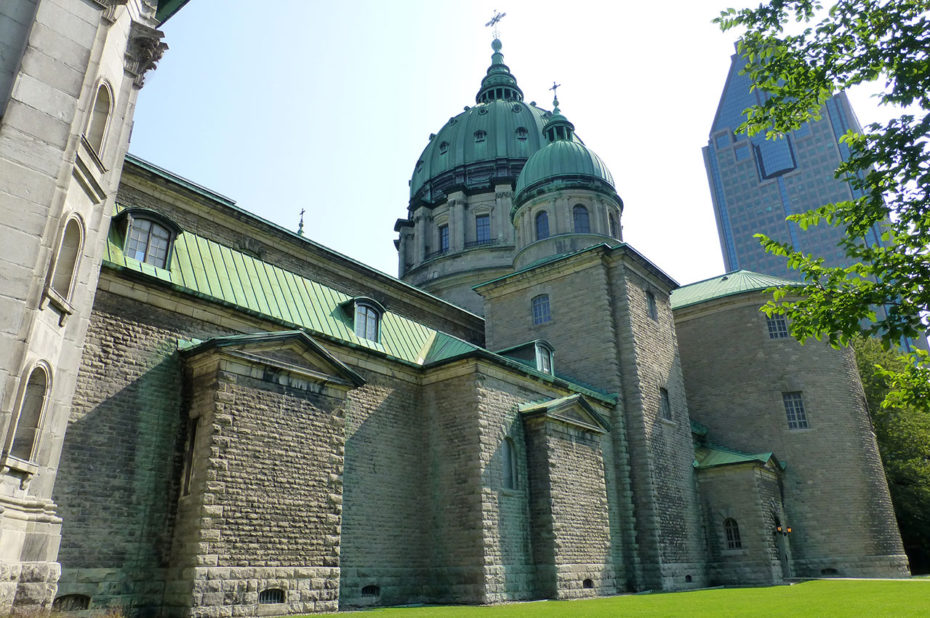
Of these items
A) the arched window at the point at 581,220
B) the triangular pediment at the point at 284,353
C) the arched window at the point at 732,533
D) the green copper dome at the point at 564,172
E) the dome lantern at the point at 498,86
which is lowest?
the arched window at the point at 732,533

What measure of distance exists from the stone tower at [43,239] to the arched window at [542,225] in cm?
2287

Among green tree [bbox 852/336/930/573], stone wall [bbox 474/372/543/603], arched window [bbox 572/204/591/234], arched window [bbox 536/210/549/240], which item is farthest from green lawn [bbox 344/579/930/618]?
arched window [bbox 536/210/549/240]

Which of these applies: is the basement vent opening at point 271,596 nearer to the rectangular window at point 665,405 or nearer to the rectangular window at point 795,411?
the rectangular window at point 665,405

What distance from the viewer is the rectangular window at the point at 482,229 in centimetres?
4350

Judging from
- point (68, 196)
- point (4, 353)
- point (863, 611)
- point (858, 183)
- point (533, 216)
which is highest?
point (533, 216)

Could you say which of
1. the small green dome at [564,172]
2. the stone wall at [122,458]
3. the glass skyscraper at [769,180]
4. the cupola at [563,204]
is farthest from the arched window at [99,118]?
the glass skyscraper at [769,180]

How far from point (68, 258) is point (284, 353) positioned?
5.24 metres

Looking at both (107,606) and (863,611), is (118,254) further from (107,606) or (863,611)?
(863,611)

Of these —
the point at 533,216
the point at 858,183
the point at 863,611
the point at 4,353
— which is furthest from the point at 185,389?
the point at 533,216

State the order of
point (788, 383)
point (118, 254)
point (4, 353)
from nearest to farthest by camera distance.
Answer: point (4, 353) → point (118, 254) → point (788, 383)

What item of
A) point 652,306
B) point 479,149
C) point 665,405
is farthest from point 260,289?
point 479,149

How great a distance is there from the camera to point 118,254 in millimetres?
15461

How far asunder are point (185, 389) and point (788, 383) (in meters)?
25.6

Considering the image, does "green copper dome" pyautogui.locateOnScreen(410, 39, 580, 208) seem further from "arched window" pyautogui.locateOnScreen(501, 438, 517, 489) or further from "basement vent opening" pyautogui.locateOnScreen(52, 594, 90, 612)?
"basement vent opening" pyautogui.locateOnScreen(52, 594, 90, 612)
